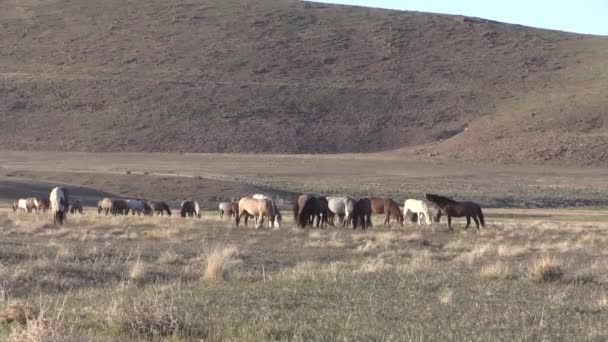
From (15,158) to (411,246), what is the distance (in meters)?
65.4

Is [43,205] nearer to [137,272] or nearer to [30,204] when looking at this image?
[30,204]

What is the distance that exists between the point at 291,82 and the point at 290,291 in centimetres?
10270

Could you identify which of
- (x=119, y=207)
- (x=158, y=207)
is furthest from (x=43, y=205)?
(x=158, y=207)

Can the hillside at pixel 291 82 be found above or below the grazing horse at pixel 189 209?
above

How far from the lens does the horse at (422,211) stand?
3703 centimetres

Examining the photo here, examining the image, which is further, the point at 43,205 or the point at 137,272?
the point at 43,205

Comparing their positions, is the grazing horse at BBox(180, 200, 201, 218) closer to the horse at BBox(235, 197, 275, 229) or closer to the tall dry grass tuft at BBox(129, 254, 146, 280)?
the horse at BBox(235, 197, 275, 229)

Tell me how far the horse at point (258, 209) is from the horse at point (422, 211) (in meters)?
7.11

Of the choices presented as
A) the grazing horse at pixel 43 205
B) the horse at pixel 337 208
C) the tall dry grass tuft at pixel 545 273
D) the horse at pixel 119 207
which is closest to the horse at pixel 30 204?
the grazing horse at pixel 43 205

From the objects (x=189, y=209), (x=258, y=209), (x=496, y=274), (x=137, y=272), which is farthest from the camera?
(x=189, y=209)

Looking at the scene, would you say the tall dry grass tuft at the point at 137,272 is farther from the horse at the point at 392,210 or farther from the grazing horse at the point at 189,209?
the grazing horse at the point at 189,209

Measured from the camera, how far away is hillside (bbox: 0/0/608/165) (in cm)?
9925

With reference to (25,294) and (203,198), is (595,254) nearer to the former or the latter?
(25,294)

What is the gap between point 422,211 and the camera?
37.4 meters
